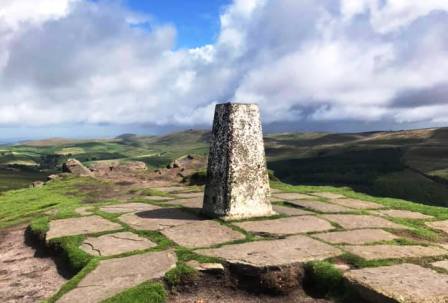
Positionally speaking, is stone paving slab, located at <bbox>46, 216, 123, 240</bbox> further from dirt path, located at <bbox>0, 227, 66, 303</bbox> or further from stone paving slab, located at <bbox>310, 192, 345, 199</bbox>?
stone paving slab, located at <bbox>310, 192, 345, 199</bbox>

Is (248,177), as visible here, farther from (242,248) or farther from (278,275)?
(278,275)

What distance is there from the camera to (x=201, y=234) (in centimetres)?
1120

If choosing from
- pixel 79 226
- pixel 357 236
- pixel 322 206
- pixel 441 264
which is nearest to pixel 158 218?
pixel 79 226

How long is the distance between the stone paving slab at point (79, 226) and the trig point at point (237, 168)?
2822 millimetres

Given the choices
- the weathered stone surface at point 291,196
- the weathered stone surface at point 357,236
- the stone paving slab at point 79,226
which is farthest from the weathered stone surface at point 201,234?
the weathered stone surface at point 291,196

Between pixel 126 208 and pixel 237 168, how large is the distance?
4675 millimetres

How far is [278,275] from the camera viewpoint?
8625mm

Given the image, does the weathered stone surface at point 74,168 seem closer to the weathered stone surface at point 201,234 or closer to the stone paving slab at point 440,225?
the weathered stone surface at point 201,234

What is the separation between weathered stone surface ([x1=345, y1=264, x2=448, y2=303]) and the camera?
694 cm

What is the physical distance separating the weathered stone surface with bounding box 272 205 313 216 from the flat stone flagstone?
4717 mm

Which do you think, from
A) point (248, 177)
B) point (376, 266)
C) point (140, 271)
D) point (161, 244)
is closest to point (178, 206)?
point (248, 177)

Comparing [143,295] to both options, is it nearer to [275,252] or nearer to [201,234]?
[275,252]

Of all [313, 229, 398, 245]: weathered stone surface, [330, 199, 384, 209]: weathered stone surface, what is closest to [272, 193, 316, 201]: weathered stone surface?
[330, 199, 384, 209]: weathered stone surface

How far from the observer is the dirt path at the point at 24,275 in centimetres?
892
